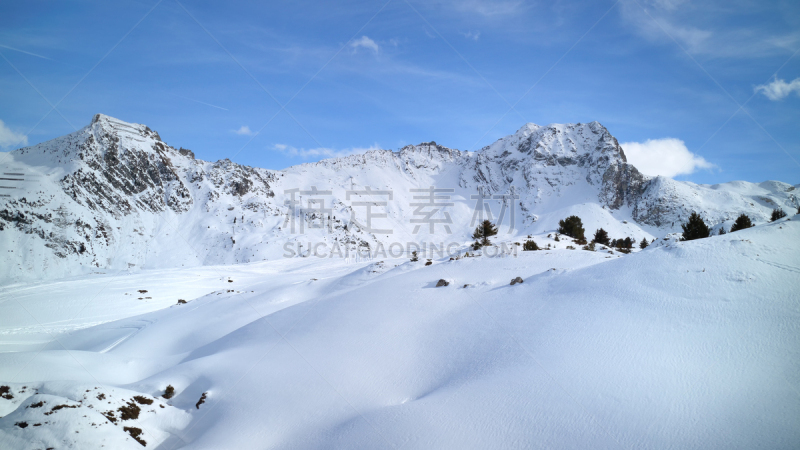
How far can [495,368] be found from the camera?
7.32 meters

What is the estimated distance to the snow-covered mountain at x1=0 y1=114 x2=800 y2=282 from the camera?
177ft

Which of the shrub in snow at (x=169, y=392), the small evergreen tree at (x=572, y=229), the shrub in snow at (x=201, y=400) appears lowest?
the shrub in snow at (x=169, y=392)

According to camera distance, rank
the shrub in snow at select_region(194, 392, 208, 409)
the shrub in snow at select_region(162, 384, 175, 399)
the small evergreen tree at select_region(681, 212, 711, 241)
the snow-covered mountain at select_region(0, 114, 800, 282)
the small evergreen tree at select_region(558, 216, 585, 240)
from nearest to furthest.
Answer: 1. the shrub in snow at select_region(194, 392, 208, 409)
2. the shrub in snow at select_region(162, 384, 175, 399)
3. the small evergreen tree at select_region(681, 212, 711, 241)
4. the small evergreen tree at select_region(558, 216, 585, 240)
5. the snow-covered mountain at select_region(0, 114, 800, 282)

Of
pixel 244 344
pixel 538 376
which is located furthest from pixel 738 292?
pixel 244 344

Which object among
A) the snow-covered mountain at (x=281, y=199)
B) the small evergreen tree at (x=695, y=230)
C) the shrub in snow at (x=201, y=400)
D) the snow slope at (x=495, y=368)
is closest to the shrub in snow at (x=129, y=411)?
the snow slope at (x=495, y=368)

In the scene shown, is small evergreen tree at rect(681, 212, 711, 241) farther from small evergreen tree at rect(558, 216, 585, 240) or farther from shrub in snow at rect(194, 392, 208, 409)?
shrub in snow at rect(194, 392, 208, 409)

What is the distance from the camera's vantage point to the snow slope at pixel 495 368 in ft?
17.7

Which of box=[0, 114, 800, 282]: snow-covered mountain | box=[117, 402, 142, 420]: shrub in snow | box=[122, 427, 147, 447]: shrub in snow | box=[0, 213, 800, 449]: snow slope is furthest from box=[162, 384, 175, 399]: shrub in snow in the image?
box=[0, 114, 800, 282]: snow-covered mountain

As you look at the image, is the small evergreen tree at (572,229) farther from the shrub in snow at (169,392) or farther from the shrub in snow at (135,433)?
the shrub in snow at (135,433)

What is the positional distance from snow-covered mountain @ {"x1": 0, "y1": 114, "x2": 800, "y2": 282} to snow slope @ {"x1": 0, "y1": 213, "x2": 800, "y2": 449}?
143 ft

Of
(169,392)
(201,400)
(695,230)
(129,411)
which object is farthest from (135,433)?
(695,230)

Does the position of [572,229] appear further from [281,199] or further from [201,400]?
[281,199]

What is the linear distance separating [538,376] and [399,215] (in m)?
82.8

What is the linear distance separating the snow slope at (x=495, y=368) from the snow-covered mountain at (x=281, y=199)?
143 feet
